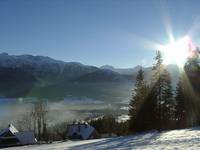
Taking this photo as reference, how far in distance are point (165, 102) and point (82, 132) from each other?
4580 cm

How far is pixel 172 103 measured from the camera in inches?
2442

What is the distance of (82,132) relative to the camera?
335ft

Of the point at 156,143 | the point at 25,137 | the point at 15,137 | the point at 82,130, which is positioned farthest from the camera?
the point at 82,130

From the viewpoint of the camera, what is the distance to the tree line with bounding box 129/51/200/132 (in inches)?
2368

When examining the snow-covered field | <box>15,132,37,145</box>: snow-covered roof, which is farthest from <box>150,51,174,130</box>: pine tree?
<box>15,132,37,145</box>: snow-covered roof

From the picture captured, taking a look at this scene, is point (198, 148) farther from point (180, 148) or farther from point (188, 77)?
point (188, 77)

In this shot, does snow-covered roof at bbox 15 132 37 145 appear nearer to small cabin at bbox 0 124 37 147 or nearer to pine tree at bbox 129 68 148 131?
small cabin at bbox 0 124 37 147

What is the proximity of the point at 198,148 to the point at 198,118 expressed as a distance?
38.0 metres

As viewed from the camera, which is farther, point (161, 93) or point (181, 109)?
point (181, 109)

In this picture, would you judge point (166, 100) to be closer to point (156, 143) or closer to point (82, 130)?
point (156, 143)

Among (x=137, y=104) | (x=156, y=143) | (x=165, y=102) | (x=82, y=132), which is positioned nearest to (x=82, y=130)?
(x=82, y=132)

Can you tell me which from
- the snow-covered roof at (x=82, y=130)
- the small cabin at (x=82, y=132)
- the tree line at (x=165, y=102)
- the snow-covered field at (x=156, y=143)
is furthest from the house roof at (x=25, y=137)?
the snow-covered field at (x=156, y=143)

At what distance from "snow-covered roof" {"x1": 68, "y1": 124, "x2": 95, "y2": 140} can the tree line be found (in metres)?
39.2

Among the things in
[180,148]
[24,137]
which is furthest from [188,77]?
[24,137]
